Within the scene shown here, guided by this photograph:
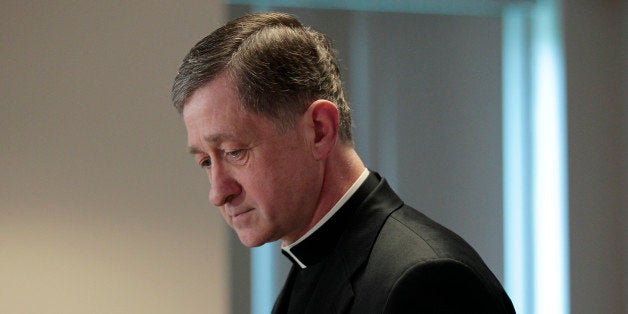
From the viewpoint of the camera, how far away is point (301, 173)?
1171 mm

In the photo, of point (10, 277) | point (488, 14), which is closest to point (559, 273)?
point (488, 14)

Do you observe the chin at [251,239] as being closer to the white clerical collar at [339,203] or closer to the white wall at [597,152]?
the white clerical collar at [339,203]

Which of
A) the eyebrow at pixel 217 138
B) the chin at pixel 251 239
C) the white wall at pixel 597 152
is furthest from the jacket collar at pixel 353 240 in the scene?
the white wall at pixel 597 152

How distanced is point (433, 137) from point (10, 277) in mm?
1602

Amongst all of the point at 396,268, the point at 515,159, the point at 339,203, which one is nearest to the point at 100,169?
the point at 515,159

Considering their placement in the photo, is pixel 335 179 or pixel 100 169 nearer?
pixel 335 179

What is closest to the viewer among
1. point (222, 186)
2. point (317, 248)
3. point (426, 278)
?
point (426, 278)

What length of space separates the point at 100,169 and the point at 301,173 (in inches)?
70.0

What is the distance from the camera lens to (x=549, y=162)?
11.5 ft

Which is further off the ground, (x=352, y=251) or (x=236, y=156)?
(x=236, y=156)

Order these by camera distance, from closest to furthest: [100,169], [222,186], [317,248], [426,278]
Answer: [426,278] → [222,186] → [317,248] → [100,169]

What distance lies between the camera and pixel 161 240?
2.85 m

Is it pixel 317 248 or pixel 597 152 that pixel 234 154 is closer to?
pixel 317 248

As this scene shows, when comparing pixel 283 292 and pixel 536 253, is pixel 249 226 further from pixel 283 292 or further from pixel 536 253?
pixel 536 253
